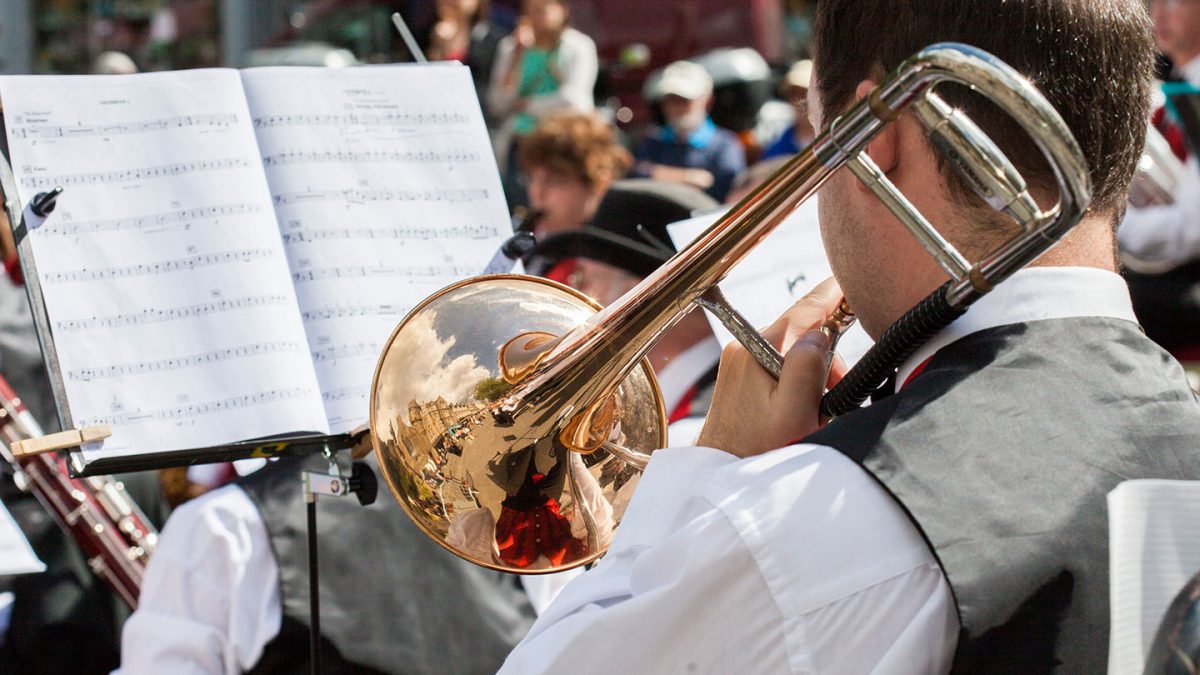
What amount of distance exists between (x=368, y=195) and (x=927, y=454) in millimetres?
1061

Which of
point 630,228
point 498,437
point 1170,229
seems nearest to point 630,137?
point 1170,229

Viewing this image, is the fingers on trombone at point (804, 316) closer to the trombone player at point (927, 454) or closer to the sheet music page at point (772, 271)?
the trombone player at point (927, 454)

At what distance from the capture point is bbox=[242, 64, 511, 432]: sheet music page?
1.88 m

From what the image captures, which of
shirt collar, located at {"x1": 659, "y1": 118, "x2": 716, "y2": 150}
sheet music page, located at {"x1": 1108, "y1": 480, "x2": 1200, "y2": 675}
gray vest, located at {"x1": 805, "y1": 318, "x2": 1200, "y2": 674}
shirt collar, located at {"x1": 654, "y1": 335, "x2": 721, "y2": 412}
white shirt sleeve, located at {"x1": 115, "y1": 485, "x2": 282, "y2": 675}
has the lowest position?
shirt collar, located at {"x1": 659, "y1": 118, "x2": 716, "y2": 150}

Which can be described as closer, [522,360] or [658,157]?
[522,360]

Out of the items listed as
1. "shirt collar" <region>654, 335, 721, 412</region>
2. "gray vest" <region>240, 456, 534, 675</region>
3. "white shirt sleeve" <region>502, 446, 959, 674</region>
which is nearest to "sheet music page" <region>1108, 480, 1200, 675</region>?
"white shirt sleeve" <region>502, 446, 959, 674</region>

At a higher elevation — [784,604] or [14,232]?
[14,232]

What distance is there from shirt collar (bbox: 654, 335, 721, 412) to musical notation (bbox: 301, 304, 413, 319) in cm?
133

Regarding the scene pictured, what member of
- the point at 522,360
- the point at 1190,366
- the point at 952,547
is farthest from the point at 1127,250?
the point at 952,547

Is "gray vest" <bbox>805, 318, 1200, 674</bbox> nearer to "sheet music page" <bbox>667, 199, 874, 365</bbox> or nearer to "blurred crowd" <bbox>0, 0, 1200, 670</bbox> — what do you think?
"blurred crowd" <bbox>0, 0, 1200, 670</bbox>

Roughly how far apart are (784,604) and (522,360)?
23.9 inches

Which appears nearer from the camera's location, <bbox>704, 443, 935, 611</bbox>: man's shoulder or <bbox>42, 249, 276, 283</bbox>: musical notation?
<bbox>704, 443, 935, 611</bbox>: man's shoulder

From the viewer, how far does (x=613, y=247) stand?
127 inches

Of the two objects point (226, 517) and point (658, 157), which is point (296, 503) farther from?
point (658, 157)
